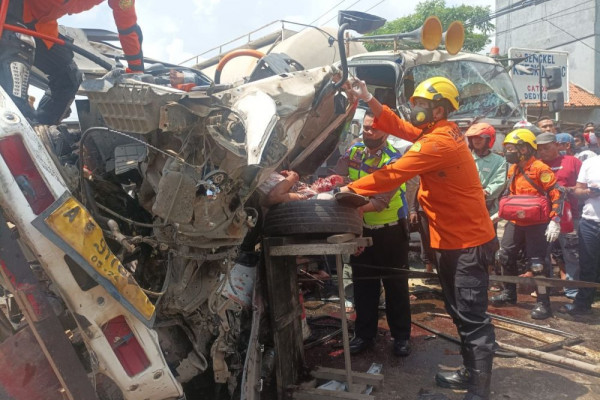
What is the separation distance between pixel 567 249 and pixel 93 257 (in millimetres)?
5512

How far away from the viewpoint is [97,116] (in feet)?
8.46

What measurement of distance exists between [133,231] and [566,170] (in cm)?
520

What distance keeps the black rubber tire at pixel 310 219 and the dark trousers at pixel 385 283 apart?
1.17 m

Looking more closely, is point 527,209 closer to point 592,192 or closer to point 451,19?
point 592,192

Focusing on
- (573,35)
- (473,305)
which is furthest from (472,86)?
(573,35)

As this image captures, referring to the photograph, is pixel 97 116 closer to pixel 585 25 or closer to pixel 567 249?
pixel 567 249

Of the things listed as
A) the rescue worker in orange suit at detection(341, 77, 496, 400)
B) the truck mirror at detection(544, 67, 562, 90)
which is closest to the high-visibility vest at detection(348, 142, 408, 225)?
the rescue worker in orange suit at detection(341, 77, 496, 400)

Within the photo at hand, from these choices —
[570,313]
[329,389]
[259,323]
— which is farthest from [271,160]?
[570,313]

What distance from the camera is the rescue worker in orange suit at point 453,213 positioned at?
3271 mm

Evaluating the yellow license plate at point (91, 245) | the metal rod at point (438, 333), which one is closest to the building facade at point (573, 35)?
the metal rod at point (438, 333)

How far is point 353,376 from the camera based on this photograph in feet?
11.2

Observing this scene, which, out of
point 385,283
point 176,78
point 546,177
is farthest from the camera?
point 546,177

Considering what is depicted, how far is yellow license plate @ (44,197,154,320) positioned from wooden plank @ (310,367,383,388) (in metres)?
1.64

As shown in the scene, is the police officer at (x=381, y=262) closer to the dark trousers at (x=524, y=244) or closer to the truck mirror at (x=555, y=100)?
the dark trousers at (x=524, y=244)
